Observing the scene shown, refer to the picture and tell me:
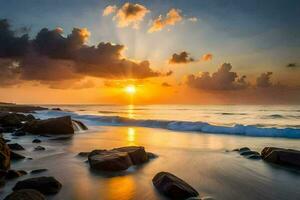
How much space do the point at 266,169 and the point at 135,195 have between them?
4.13 meters

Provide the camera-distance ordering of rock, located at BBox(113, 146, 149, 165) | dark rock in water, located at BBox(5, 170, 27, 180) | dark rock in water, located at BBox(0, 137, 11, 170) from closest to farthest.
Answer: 1. dark rock in water, located at BBox(5, 170, 27, 180)
2. dark rock in water, located at BBox(0, 137, 11, 170)
3. rock, located at BBox(113, 146, 149, 165)

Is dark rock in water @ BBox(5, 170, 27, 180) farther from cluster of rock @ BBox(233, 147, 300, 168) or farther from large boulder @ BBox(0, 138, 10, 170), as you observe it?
cluster of rock @ BBox(233, 147, 300, 168)

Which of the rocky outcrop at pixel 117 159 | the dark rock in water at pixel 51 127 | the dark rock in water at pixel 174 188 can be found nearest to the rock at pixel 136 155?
the rocky outcrop at pixel 117 159

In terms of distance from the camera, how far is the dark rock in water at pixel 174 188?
5.04 meters

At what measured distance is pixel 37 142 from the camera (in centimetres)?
1200

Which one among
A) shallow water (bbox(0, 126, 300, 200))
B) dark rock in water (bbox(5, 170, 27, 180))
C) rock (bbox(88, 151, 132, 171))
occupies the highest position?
rock (bbox(88, 151, 132, 171))

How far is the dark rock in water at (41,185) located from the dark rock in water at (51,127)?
1048 centimetres

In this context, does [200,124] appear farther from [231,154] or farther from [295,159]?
[295,159]

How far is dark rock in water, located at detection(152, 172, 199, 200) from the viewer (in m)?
5.04

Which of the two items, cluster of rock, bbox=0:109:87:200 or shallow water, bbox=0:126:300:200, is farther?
shallow water, bbox=0:126:300:200

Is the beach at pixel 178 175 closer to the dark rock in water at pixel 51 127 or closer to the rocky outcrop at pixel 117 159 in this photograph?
the rocky outcrop at pixel 117 159

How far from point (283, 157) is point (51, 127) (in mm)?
11724

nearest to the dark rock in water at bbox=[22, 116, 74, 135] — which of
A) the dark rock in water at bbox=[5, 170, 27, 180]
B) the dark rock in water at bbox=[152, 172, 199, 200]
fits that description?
the dark rock in water at bbox=[5, 170, 27, 180]

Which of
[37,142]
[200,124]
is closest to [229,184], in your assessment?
[37,142]
